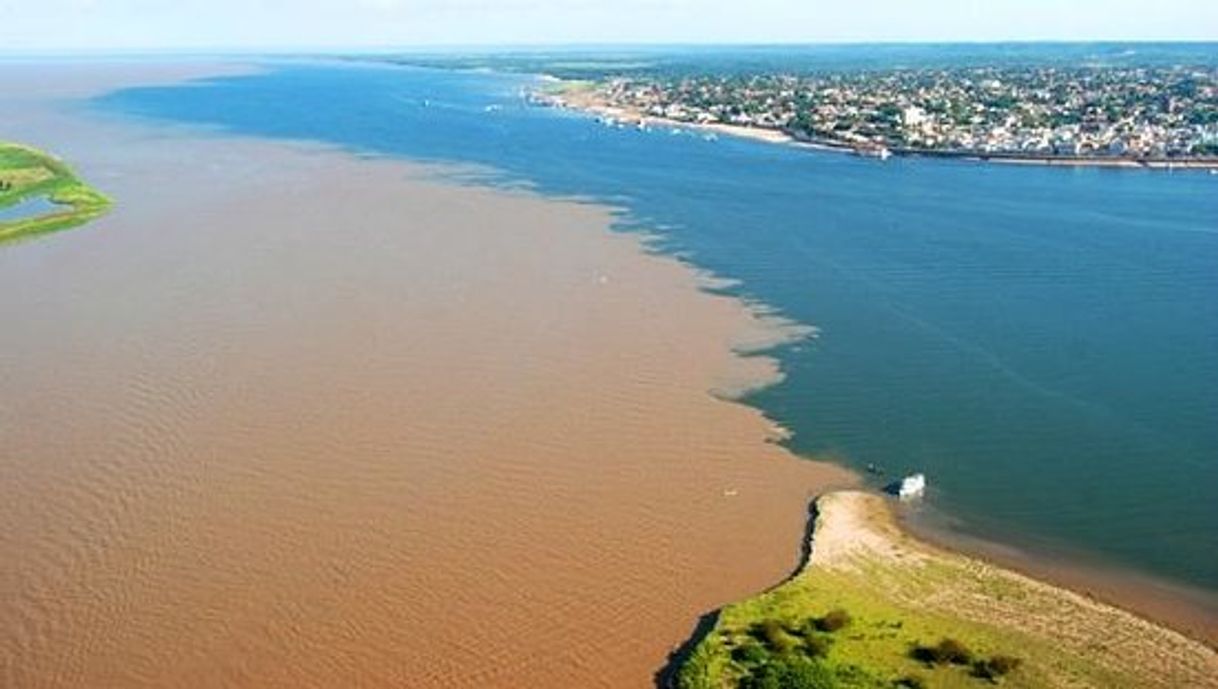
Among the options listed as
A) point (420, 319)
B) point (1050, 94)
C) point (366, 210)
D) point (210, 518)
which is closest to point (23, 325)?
point (420, 319)

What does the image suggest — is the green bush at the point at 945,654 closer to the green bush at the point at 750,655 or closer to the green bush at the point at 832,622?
the green bush at the point at 832,622

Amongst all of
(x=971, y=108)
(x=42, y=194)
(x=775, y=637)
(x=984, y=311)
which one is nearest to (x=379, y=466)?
(x=775, y=637)

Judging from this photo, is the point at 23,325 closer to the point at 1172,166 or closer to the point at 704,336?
the point at 704,336

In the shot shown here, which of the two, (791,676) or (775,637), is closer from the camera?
(791,676)

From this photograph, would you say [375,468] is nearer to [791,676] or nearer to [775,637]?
[775,637]

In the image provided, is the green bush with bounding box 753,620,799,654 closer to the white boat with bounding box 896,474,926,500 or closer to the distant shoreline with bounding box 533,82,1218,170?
the white boat with bounding box 896,474,926,500

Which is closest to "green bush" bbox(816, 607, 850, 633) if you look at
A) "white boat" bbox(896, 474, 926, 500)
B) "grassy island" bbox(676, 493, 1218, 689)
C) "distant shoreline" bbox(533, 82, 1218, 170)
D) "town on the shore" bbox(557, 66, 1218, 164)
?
"grassy island" bbox(676, 493, 1218, 689)
